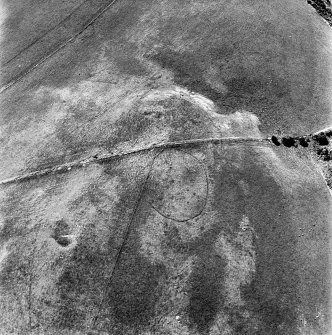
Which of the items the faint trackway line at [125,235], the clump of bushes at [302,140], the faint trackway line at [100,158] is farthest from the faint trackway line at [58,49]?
the clump of bushes at [302,140]

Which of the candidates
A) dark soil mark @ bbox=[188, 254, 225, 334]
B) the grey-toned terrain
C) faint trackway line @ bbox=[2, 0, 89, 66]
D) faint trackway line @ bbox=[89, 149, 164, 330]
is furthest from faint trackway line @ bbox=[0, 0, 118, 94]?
dark soil mark @ bbox=[188, 254, 225, 334]

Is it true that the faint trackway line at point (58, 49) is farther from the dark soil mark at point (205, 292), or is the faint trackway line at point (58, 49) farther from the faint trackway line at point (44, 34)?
the dark soil mark at point (205, 292)

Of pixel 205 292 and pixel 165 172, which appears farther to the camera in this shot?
pixel 165 172

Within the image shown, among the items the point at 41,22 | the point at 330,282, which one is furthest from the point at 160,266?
the point at 41,22

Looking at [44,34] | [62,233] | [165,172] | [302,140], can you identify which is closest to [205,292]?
[165,172]

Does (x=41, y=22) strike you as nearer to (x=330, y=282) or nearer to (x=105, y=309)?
(x=105, y=309)

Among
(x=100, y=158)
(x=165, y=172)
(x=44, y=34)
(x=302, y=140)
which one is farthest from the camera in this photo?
(x=44, y=34)

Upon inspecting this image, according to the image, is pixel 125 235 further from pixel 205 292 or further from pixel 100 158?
pixel 100 158

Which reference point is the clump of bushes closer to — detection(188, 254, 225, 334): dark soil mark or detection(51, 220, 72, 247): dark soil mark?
detection(188, 254, 225, 334): dark soil mark

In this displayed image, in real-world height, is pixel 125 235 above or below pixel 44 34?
above
